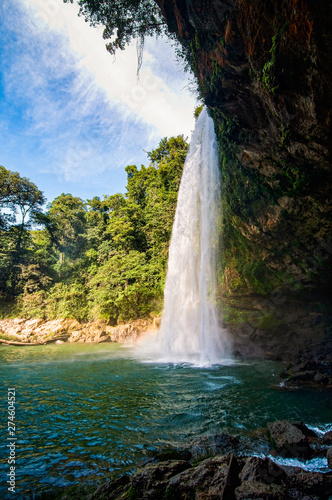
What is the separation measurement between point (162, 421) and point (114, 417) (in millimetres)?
1089

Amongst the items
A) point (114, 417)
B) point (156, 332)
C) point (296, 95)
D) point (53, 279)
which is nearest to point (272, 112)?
point (296, 95)

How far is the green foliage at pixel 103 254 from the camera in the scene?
2112cm

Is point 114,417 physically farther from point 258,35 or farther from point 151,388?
point 258,35

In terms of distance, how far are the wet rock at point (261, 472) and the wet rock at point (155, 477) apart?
82 centimetres

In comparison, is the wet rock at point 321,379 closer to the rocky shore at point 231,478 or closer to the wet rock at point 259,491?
the rocky shore at point 231,478

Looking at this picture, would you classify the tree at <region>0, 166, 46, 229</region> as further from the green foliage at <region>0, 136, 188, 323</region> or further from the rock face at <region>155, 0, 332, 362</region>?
the rock face at <region>155, 0, 332, 362</region>

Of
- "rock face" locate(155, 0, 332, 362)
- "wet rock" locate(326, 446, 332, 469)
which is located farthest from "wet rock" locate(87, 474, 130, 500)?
"rock face" locate(155, 0, 332, 362)

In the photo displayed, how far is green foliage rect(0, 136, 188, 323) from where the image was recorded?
2112 cm

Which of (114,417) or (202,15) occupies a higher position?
(202,15)

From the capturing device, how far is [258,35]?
5.67 m

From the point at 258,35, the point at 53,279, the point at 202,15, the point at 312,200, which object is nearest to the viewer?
the point at 258,35

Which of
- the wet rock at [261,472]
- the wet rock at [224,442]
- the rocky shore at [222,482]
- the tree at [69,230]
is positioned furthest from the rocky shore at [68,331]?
the wet rock at [261,472]

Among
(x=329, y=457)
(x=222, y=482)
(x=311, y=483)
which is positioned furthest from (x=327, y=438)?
(x=222, y=482)

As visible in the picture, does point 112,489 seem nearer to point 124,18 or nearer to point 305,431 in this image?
point 305,431
